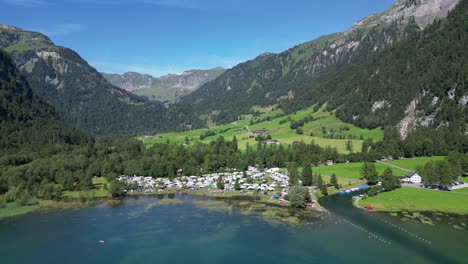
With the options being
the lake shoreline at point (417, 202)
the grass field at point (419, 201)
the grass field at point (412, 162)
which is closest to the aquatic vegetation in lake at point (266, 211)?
the lake shoreline at point (417, 202)

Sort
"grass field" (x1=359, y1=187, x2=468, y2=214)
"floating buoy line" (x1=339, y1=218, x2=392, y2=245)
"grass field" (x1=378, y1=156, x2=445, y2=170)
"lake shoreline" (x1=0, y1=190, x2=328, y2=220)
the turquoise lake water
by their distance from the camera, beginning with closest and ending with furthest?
the turquoise lake water
"floating buoy line" (x1=339, y1=218, x2=392, y2=245)
"grass field" (x1=359, y1=187, x2=468, y2=214)
"lake shoreline" (x1=0, y1=190, x2=328, y2=220)
"grass field" (x1=378, y1=156, x2=445, y2=170)

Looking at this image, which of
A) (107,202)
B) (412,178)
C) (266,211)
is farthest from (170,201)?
(412,178)

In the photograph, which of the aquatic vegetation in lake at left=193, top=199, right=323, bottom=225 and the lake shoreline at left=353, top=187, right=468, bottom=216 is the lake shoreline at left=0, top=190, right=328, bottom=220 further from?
the lake shoreline at left=353, top=187, right=468, bottom=216

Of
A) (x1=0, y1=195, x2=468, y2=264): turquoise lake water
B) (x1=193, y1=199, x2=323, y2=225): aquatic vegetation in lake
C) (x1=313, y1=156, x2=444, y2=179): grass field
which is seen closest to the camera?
(x1=0, y1=195, x2=468, y2=264): turquoise lake water

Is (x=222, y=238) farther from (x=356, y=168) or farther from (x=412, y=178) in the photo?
(x=356, y=168)

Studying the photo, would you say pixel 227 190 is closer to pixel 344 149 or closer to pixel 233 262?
pixel 233 262

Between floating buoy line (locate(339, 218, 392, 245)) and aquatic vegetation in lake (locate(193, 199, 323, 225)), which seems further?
aquatic vegetation in lake (locate(193, 199, 323, 225))

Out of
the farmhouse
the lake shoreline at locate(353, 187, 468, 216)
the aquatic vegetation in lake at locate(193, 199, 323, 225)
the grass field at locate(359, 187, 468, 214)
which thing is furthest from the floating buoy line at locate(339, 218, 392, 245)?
the farmhouse
